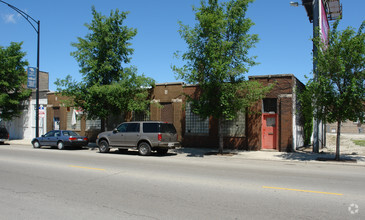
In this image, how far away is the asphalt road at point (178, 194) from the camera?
5.34m

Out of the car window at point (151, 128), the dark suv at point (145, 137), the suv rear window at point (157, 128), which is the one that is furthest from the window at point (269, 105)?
the car window at point (151, 128)

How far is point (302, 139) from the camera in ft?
67.2

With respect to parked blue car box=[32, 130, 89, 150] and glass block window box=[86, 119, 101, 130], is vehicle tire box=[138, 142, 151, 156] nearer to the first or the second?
parked blue car box=[32, 130, 89, 150]

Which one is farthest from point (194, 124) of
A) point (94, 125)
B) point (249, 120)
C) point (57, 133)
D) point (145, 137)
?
point (94, 125)

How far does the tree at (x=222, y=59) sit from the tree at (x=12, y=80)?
19779 millimetres

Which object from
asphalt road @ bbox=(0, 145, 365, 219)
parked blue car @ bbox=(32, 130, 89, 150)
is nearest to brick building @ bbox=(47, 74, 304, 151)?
parked blue car @ bbox=(32, 130, 89, 150)

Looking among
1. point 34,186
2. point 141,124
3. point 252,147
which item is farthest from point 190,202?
point 252,147

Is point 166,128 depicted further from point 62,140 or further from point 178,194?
point 178,194

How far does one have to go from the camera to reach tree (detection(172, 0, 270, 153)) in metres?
15.5

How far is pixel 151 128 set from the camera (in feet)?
51.2

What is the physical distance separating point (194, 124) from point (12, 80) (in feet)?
65.1

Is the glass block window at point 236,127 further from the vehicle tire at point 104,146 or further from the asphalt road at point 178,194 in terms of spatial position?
the asphalt road at point 178,194

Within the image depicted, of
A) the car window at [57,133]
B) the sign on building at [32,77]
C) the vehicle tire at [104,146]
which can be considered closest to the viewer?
the vehicle tire at [104,146]

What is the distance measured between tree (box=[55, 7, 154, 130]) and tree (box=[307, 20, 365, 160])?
1122 centimetres
